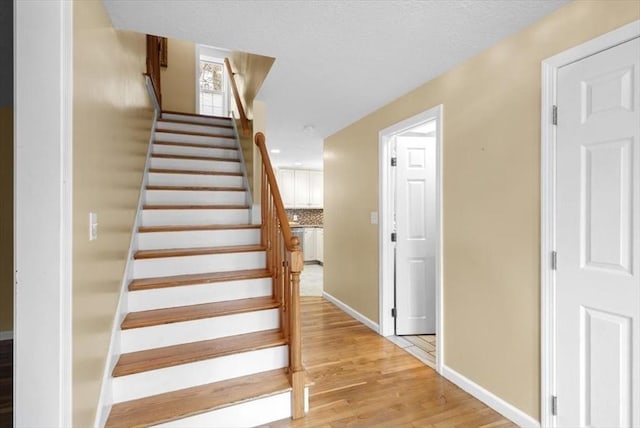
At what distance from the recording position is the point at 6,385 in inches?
84.6

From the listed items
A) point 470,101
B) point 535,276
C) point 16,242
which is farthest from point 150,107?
point 535,276

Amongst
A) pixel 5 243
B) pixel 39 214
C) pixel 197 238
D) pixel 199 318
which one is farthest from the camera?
pixel 5 243

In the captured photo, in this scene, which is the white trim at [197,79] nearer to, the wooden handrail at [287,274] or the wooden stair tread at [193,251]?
the wooden handrail at [287,274]

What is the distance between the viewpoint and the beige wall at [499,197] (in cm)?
171

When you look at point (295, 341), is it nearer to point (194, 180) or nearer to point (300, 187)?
point (194, 180)

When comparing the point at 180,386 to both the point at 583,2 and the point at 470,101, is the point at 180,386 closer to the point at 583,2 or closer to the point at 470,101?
the point at 470,101

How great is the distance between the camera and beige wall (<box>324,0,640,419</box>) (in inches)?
67.5

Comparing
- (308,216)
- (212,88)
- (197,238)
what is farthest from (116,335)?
(308,216)

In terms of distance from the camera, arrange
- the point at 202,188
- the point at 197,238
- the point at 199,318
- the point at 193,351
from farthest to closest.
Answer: the point at 202,188 < the point at 197,238 < the point at 199,318 < the point at 193,351

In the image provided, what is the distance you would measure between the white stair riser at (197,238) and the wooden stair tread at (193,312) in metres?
0.62

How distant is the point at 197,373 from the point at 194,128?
3.13 metres

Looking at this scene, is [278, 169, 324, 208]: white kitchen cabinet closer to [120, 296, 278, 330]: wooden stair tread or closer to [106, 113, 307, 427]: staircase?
[106, 113, 307, 427]: staircase

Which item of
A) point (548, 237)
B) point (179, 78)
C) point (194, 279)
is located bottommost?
point (194, 279)

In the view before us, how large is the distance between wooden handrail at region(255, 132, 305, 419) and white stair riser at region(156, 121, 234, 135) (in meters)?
1.82
